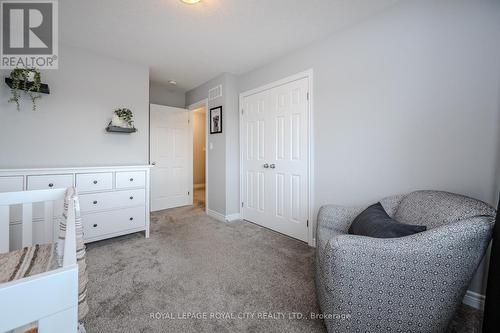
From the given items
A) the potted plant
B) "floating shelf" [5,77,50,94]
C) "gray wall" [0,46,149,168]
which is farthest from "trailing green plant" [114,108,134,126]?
"floating shelf" [5,77,50,94]

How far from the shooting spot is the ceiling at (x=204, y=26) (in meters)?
1.84

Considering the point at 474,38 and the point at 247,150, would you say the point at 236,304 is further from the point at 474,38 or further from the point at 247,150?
the point at 474,38

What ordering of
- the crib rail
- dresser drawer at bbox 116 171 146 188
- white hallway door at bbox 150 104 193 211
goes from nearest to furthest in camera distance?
the crib rail → dresser drawer at bbox 116 171 146 188 → white hallway door at bbox 150 104 193 211

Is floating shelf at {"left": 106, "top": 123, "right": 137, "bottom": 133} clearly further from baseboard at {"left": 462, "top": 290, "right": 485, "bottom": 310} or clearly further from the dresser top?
baseboard at {"left": 462, "top": 290, "right": 485, "bottom": 310}

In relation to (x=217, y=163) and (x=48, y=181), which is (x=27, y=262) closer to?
(x=48, y=181)

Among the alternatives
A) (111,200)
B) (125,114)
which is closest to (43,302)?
(111,200)

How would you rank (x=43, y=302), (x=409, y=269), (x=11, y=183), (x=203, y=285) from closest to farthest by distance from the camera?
(x=43, y=302) → (x=409, y=269) → (x=203, y=285) → (x=11, y=183)

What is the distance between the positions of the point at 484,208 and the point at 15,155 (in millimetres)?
3895

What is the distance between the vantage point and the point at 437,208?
1.31 metres

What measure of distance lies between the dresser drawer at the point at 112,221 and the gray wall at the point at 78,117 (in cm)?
73

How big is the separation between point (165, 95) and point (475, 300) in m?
4.86

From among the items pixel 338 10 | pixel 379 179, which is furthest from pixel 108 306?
pixel 338 10

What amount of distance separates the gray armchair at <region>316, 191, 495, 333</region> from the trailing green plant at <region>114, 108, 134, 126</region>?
286 cm

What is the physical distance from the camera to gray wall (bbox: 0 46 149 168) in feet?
A: 7.48
